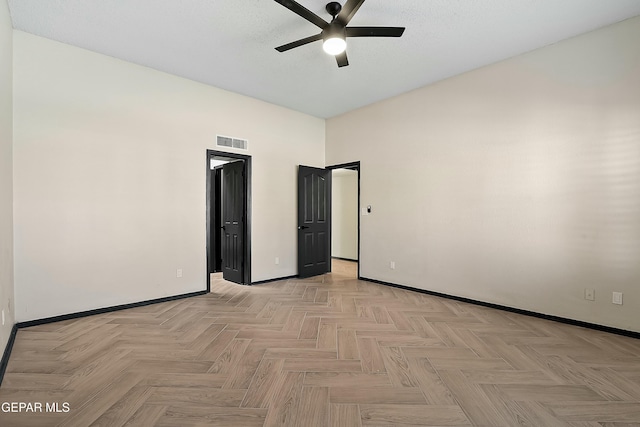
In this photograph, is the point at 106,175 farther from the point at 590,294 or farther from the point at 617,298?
the point at 617,298

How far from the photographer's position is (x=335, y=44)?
2660 millimetres

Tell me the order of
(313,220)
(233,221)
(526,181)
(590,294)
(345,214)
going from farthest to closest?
(345,214)
(313,220)
(233,221)
(526,181)
(590,294)

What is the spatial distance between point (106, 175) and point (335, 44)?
9.74 feet

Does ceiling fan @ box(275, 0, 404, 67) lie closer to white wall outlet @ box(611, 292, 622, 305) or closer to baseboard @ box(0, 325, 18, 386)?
white wall outlet @ box(611, 292, 622, 305)

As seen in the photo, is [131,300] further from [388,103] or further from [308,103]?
[388,103]

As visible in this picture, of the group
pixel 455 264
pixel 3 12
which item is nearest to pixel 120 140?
pixel 3 12

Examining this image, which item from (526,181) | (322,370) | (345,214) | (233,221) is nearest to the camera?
(322,370)

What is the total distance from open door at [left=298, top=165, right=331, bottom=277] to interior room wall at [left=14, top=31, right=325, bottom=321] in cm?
104

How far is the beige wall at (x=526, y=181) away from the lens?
291cm

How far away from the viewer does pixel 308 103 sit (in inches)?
200

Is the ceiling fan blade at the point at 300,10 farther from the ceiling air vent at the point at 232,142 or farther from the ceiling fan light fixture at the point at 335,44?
the ceiling air vent at the point at 232,142

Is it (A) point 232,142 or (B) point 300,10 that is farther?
(A) point 232,142

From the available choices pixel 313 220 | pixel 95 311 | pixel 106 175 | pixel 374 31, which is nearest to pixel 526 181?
pixel 374 31

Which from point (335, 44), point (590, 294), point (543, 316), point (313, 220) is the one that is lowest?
point (543, 316)
